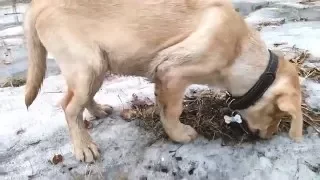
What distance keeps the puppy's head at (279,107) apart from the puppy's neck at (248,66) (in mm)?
123

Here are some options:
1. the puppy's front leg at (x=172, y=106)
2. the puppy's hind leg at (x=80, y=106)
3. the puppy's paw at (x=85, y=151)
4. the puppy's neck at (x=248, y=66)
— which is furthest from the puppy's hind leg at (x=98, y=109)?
the puppy's neck at (x=248, y=66)

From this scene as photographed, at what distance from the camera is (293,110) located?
3.36 meters

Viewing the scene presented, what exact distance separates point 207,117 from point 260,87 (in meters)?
0.57

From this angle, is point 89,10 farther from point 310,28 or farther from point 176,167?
point 310,28

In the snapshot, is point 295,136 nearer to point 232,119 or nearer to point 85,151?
point 232,119

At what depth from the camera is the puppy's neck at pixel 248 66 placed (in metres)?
Result: 3.56

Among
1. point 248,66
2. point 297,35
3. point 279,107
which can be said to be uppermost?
point 248,66

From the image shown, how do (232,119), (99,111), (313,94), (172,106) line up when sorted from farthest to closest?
(313,94) < (99,111) < (232,119) < (172,106)

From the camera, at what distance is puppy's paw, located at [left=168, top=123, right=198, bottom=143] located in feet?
12.1

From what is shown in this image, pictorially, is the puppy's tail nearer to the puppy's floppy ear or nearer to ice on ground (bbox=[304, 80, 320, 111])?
the puppy's floppy ear

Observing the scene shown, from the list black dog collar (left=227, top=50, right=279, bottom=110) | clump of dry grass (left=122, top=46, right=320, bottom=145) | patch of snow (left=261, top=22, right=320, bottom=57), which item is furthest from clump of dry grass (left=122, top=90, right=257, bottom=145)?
patch of snow (left=261, top=22, right=320, bottom=57)

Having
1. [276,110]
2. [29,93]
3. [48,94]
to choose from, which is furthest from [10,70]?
[276,110]

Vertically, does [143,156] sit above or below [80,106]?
below

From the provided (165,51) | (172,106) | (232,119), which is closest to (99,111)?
(172,106)
